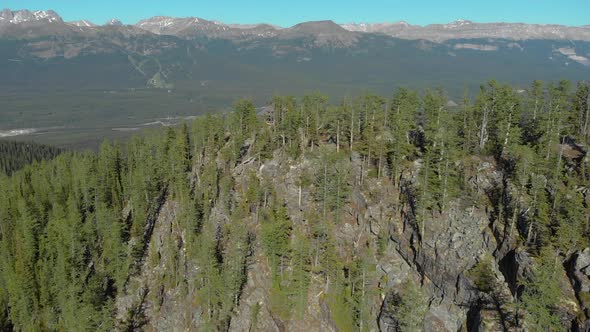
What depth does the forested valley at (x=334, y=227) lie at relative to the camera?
66188mm

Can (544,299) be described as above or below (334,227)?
above

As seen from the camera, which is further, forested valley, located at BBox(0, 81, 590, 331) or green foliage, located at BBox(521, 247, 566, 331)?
forested valley, located at BBox(0, 81, 590, 331)

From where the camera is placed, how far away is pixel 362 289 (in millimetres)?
71000

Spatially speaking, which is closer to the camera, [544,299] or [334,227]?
[544,299]

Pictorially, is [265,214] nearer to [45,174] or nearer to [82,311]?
[82,311]

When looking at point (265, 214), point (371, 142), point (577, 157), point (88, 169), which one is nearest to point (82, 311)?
point (265, 214)

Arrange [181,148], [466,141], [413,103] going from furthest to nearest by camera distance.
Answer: [181,148] < [413,103] < [466,141]

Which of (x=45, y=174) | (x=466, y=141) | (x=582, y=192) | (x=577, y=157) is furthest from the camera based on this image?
(x=45, y=174)

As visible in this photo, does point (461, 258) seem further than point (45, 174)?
No

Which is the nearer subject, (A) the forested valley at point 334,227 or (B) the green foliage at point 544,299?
(B) the green foliage at point 544,299

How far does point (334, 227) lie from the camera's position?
81.6 m

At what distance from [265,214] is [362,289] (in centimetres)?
2461

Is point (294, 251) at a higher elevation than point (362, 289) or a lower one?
higher

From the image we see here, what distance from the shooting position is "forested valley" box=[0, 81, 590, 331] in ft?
217
